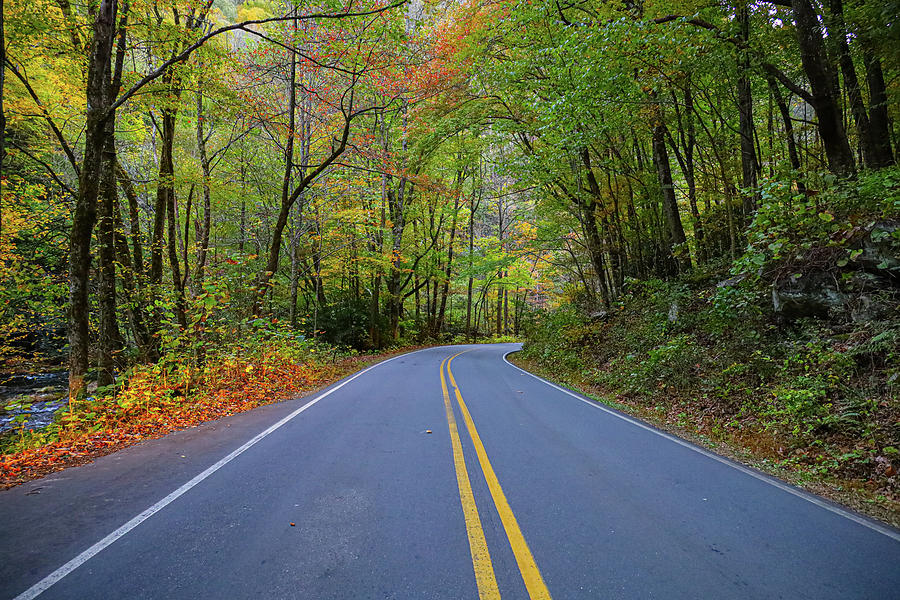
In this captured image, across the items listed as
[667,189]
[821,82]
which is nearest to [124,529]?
[821,82]

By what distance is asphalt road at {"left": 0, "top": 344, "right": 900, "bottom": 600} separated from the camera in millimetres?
2363

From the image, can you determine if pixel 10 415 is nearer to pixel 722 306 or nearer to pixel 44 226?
pixel 44 226

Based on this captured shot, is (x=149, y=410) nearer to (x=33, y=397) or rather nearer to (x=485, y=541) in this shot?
(x=485, y=541)

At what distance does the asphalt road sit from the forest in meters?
1.32

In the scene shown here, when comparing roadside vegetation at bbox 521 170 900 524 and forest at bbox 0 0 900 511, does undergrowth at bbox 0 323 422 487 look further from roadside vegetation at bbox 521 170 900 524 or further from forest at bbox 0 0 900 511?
roadside vegetation at bbox 521 170 900 524

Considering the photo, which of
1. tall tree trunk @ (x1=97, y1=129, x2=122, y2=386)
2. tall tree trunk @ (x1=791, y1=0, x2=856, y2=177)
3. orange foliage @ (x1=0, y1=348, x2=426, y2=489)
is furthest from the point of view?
tall tree trunk @ (x1=97, y1=129, x2=122, y2=386)

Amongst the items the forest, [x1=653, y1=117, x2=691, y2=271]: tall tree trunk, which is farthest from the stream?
[x1=653, y1=117, x2=691, y2=271]: tall tree trunk

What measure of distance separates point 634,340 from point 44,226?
16509 millimetres

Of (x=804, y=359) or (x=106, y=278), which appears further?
(x=106, y=278)

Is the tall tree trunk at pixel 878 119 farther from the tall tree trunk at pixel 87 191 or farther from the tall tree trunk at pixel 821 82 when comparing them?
the tall tree trunk at pixel 87 191

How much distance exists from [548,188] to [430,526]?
13721mm

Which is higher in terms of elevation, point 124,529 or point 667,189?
point 667,189

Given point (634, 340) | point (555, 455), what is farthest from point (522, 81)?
point (555, 455)

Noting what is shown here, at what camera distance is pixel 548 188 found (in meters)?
14.7
